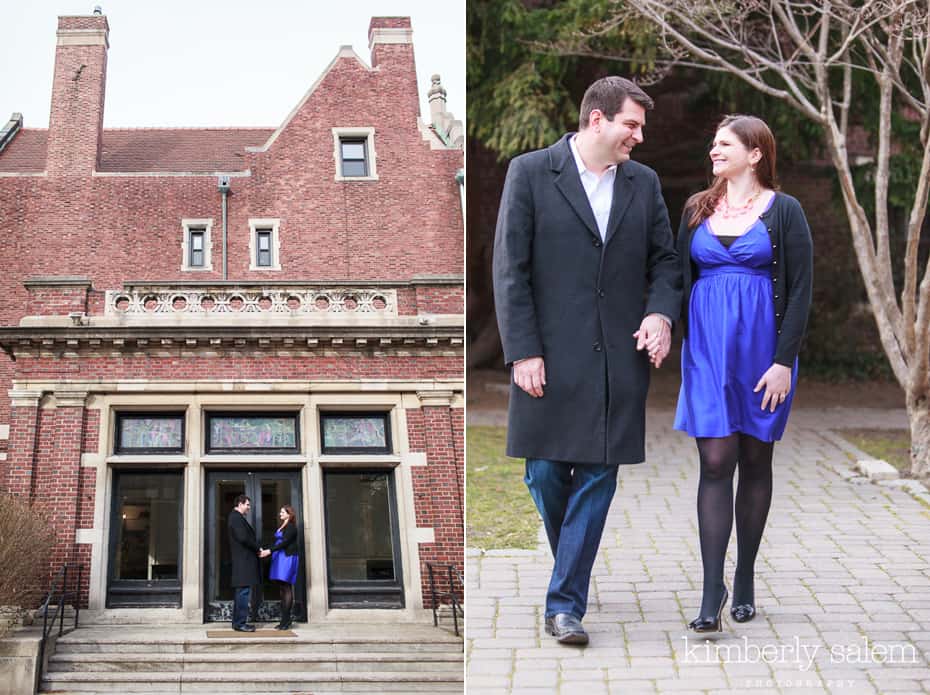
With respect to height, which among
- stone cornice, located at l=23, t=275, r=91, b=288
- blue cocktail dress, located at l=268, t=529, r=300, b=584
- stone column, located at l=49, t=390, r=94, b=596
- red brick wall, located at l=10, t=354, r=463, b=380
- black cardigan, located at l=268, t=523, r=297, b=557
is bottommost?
blue cocktail dress, located at l=268, t=529, r=300, b=584

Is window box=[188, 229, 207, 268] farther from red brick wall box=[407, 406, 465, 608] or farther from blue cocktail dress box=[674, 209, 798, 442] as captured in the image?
blue cocktail dress box=[674, 209, 798, 442]

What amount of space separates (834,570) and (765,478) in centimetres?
114

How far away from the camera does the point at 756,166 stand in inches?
154

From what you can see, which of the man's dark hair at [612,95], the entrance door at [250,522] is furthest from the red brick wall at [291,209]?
the man's dark hair at [612,95]

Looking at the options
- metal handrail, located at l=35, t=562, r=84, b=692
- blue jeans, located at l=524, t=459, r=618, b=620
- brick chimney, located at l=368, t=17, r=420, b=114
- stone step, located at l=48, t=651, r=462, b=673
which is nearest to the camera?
blue jeans, located at l=524, t=459, r=618, b=620

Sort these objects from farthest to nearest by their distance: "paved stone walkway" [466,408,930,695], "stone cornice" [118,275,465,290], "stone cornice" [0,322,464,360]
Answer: "stone cornice" [118,275,465,290], "stone cornice" [0,322,464,360], "paved stone walkway" [466,408,930,695]

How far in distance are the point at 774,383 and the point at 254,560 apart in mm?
2165

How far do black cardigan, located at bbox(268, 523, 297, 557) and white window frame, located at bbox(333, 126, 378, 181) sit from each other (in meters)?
1.53

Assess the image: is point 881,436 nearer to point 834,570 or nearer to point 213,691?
point 834,570

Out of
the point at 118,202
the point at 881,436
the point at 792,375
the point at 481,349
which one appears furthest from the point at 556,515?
the point at 481,349

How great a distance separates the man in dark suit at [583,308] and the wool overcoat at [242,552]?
121 centimetres

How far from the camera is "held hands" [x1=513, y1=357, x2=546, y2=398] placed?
3.69m

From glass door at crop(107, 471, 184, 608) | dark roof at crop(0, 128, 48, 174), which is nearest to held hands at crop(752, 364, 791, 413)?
glass door at crop(107, 471, 184, 608)

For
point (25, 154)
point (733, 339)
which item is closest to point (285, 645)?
point (733, 339)
